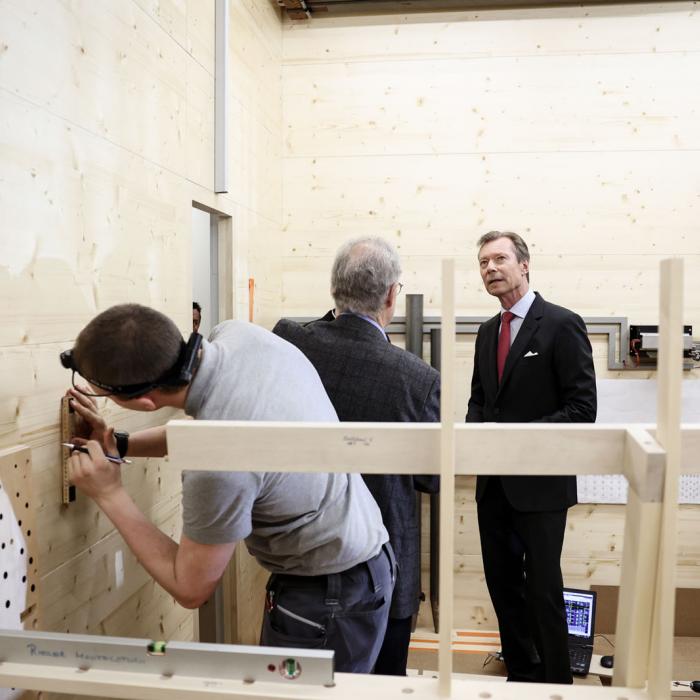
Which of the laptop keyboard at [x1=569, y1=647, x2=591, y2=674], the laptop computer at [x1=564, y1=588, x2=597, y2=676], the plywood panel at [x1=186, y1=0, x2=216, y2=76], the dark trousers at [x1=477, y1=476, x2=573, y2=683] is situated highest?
the plywood panel at [x1=186, y1=0, x2=216, y2=76]

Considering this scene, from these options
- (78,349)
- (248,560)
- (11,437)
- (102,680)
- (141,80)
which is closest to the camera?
(102,680)

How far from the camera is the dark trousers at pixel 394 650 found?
69.2 inches

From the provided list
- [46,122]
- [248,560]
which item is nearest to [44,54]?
[46,122]

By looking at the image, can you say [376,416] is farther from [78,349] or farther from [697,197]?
[697,197]

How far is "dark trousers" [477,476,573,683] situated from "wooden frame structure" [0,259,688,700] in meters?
1.58

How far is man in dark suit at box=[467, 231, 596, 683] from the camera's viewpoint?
2256 mm

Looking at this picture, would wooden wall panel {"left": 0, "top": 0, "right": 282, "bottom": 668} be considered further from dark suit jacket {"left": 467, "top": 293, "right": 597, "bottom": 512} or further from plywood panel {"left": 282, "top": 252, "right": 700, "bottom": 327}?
plywood panel {"left": 282, "top": 252, "right": 700, "bottom": 327}

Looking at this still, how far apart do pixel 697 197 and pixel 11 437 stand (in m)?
2.99

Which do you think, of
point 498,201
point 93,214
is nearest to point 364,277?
point 93,214

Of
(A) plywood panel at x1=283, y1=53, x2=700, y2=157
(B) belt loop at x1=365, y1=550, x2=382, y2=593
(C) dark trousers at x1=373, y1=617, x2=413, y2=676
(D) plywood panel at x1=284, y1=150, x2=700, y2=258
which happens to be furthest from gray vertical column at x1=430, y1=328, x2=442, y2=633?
(B) belt loop at x1=365, y1=550, x2=382, y2=593

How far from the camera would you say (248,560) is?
2648mm

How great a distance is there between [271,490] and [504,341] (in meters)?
1.56

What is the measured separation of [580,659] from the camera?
2.67 meters

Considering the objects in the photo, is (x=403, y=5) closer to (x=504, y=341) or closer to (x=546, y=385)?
(x=504, y=341)
